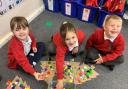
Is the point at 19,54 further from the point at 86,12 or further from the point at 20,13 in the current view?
the point at 86,12

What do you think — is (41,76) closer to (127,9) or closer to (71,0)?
(71,0)

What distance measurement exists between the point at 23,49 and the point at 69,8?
2.26 feet

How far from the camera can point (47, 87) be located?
140cm

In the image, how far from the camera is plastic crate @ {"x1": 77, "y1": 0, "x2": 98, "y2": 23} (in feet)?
5.78

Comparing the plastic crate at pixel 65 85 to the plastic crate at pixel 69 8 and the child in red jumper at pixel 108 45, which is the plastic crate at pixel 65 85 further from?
the plastic crate at pixel 69 8

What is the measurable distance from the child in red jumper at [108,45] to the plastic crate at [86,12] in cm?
38

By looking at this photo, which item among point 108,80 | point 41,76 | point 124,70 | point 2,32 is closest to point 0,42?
point 2,32

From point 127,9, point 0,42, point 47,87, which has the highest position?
point 127,9

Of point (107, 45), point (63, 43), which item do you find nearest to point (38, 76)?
point (63, 43)

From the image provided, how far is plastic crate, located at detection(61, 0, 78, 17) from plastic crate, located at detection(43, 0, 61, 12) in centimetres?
6

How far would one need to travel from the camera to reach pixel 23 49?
4.58ft

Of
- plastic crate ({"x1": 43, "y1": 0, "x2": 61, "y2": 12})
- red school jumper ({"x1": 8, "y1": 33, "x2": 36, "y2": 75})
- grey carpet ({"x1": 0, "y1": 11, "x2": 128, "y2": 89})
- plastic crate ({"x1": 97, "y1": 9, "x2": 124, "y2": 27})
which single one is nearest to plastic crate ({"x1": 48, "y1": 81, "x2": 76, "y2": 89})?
grey carpet ({"x1": 0, "y1": 11, "x2": 128, "y2": 89})

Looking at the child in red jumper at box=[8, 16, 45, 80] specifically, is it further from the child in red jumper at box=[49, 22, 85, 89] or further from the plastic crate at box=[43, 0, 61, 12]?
the plastic crate at box=[43, 0, 61, 12]

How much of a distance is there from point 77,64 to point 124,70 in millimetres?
359
